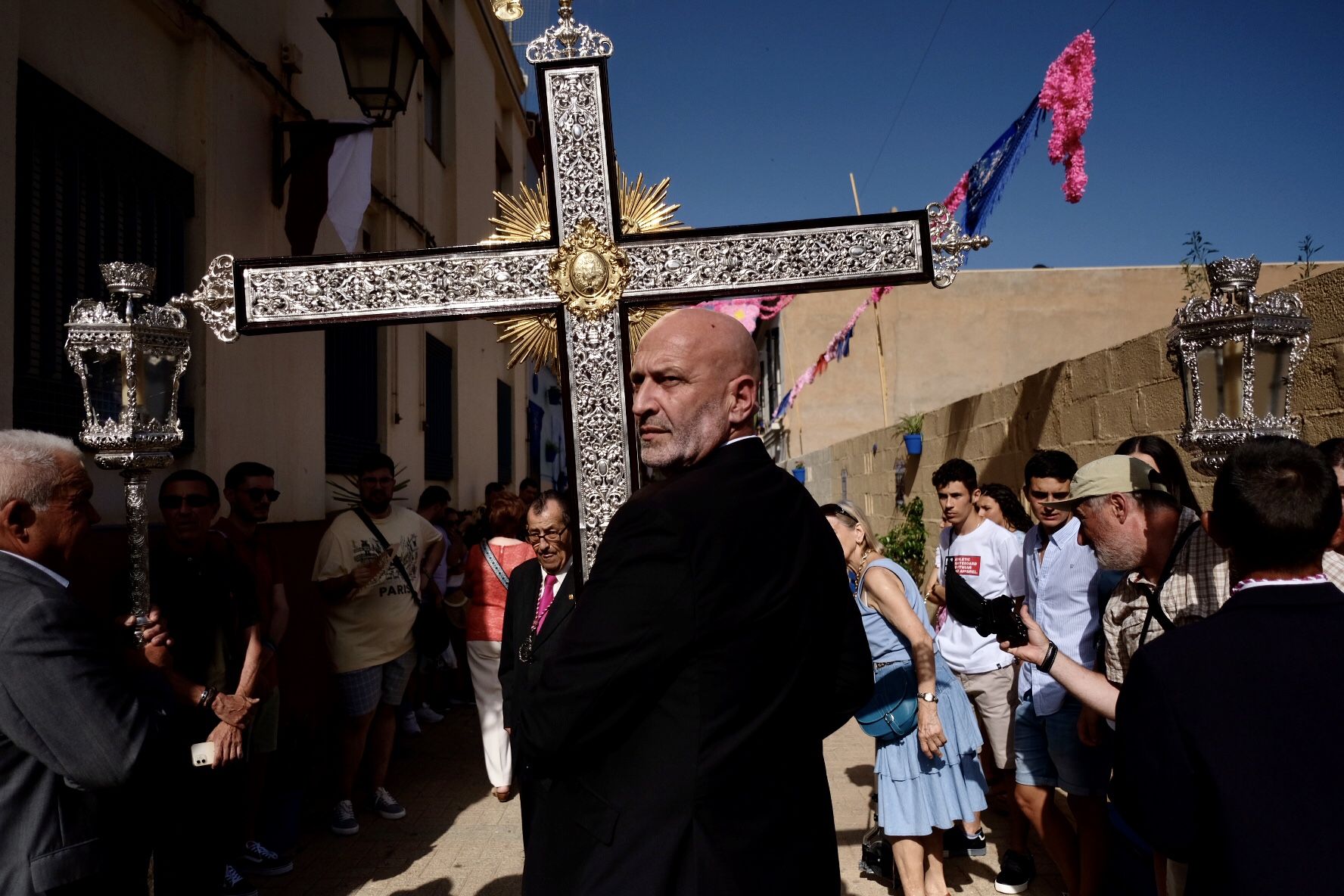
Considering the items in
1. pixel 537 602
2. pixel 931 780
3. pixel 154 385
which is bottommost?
pixel 931 780

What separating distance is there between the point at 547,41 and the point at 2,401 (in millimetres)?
2493

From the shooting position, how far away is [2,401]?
142 inches

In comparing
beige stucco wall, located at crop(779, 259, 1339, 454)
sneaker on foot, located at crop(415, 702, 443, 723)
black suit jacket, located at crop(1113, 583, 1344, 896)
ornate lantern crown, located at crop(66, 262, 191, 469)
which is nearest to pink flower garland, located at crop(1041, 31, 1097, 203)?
black suit jacket, located at crop(1113, 583, 1344, 896)

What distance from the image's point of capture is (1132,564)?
9.09ft

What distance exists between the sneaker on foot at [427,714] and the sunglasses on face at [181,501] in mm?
4133

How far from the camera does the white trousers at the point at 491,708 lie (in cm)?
486

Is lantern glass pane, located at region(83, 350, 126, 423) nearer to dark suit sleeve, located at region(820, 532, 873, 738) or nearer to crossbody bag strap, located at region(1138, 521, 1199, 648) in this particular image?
dark suit sleeve, located at region(820, 532, 873, 738)

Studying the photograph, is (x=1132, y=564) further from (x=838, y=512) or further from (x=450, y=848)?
(x=450, y=848)

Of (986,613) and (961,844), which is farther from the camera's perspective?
(961,844)

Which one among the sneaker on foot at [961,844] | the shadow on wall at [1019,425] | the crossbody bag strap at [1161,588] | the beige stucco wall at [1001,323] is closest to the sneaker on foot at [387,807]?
the sneaker on foot at [961,844]

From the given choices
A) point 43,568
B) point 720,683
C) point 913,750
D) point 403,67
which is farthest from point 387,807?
point 403,67

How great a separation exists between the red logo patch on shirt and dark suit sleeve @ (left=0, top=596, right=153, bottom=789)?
12.4 feet

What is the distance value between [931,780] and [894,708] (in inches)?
15.0

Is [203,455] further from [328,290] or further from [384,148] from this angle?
[384,148]
